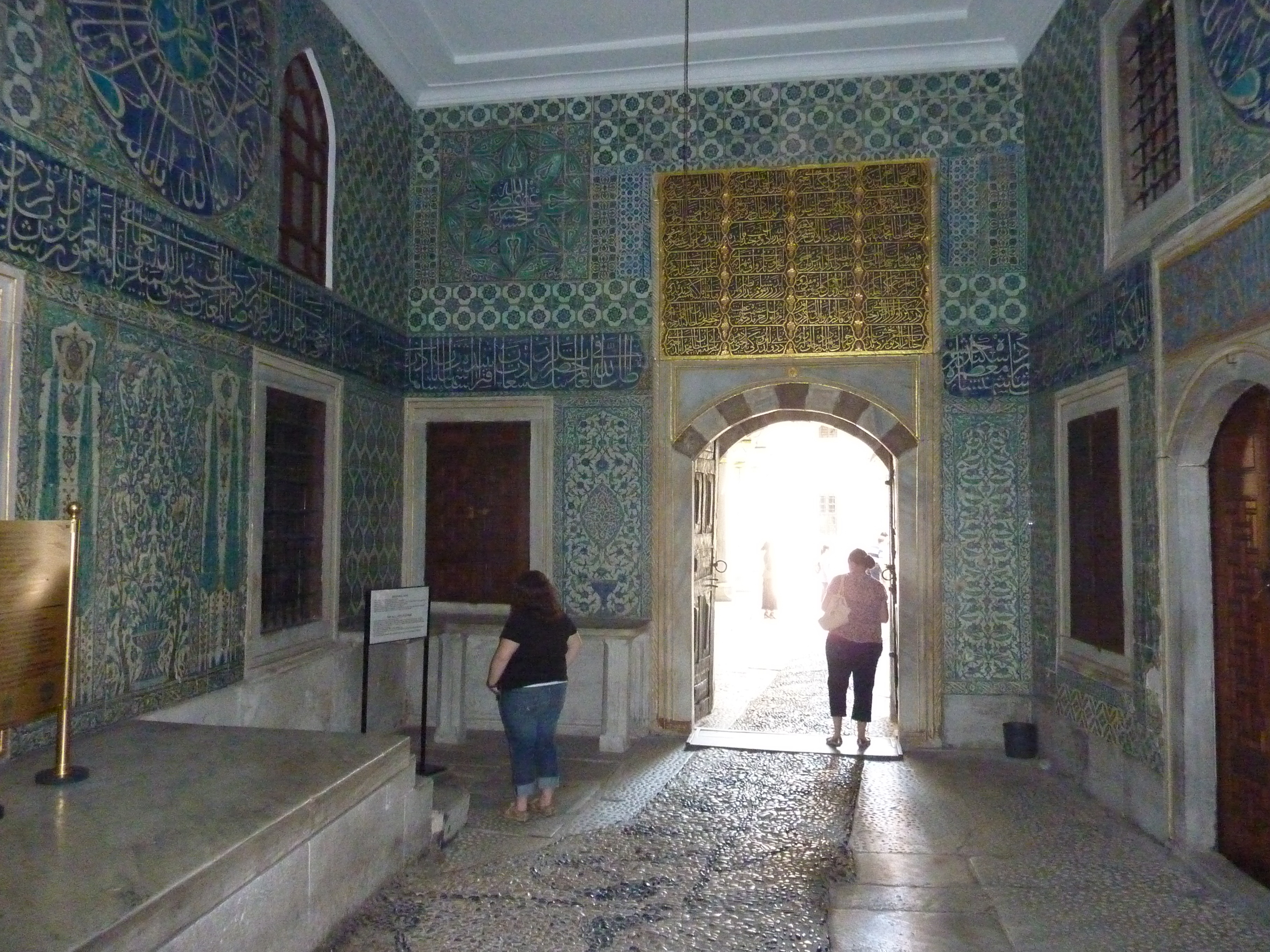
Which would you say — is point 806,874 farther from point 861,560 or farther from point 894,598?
point 894,598

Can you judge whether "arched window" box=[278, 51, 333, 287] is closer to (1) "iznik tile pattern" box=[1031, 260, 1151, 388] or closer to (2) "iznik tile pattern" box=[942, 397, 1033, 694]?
(2) "iznik tile pattern" box=[942, 397, 1033, 694]

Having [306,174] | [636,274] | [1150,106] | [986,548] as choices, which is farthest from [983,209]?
[306,174]

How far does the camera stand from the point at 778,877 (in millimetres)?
3725

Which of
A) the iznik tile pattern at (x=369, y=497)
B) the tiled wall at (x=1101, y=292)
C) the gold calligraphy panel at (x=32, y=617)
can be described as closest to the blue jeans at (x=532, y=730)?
the iznik tile pattern at (x=369, y=497)

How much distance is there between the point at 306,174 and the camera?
5.35m

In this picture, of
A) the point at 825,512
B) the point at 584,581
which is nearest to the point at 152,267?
the point at 584,581

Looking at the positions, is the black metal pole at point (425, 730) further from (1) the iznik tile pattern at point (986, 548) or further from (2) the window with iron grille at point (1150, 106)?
(2) the window with iron grille at point (1150, 106)

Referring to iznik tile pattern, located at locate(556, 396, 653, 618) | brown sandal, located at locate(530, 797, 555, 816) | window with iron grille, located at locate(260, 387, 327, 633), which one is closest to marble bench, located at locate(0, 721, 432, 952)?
brown sandal, located at locate(530, 797, 555, 816)

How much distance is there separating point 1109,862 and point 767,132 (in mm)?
4764

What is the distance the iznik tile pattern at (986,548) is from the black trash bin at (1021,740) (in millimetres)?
282

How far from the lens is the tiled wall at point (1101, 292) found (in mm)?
3625

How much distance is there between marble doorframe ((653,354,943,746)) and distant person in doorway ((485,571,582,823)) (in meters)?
1.91

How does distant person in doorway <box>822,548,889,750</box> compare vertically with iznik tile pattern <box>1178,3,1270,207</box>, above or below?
below

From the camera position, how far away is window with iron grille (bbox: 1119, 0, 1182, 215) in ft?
14.0
